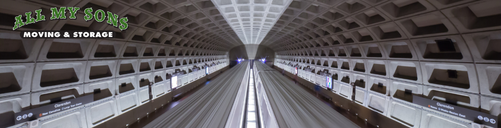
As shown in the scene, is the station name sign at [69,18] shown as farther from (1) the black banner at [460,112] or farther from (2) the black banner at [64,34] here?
(1) the black banner at [460,112]

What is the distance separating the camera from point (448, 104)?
620 cm

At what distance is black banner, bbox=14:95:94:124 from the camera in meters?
5.71

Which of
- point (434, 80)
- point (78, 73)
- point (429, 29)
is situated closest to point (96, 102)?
point (78, 73)

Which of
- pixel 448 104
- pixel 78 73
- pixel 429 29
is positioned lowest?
pixel 448 104

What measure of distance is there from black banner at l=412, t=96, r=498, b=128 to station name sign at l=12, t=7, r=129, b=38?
661 inches

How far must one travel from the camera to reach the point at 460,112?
5.90 metres

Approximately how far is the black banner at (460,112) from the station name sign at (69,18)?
16796mm

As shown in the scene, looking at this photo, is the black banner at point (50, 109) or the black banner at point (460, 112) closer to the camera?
the black banner at point (460, 112)

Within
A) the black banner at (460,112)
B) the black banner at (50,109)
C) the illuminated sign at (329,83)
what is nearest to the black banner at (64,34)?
the black banner at (50,109)

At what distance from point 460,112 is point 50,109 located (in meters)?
19.4

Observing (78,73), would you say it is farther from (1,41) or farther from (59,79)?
(1,41)

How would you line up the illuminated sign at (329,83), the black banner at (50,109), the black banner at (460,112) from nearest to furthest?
the black banner at (460,112), the black banner at (50,109), the illuminated sign at (329,83)

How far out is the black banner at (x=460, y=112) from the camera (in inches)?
208

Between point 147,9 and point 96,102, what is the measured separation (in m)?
6.79
